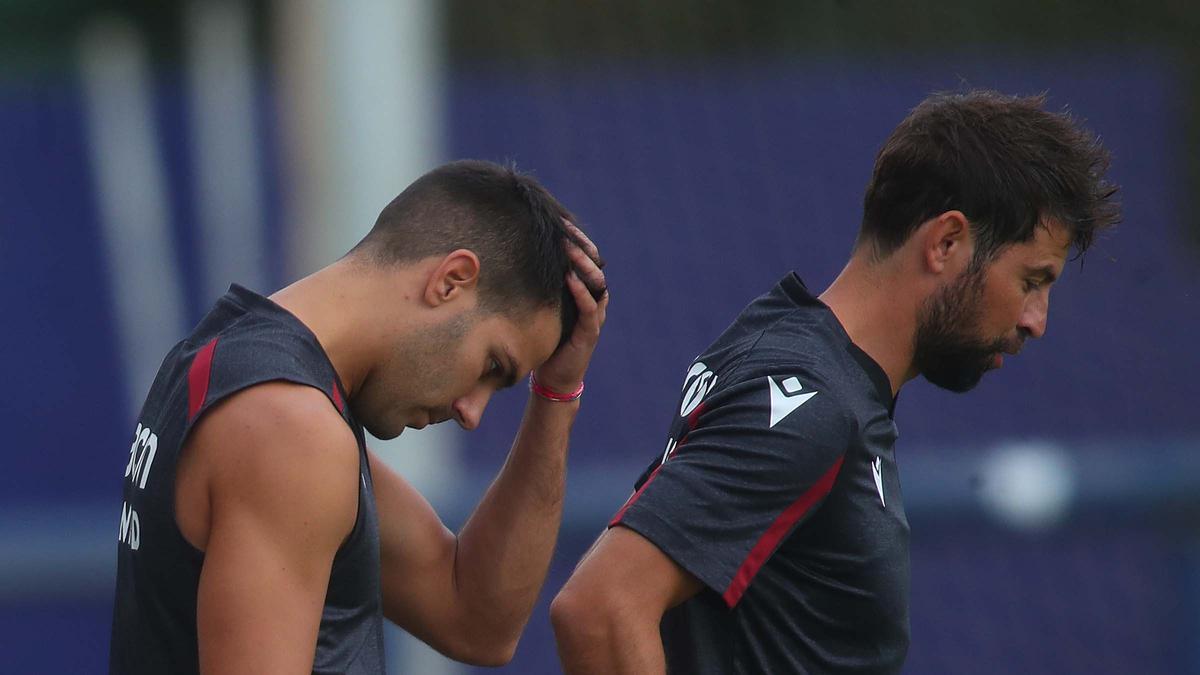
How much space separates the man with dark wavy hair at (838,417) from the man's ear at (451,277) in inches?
15.2

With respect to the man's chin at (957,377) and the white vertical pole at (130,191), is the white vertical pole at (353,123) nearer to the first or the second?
the white vertical pole at (130,191)

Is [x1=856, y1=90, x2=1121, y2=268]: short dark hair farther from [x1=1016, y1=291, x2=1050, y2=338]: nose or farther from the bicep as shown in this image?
the bicep

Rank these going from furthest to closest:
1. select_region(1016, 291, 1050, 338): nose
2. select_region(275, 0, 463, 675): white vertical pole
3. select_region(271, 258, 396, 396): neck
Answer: select_region(275, 0, 463, 675): white vertical pole
select_region(1016, 291, 1050, 338): nose
select_region(271, 258, 396, 396): neck

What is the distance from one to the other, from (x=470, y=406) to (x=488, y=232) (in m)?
0.26

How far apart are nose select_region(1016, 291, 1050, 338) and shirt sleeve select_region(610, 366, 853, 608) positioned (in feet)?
1.47

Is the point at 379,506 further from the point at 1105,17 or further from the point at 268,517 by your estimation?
the point at 1105,17

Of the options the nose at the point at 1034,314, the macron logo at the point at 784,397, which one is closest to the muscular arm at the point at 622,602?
the macron logo at the point at 784,397

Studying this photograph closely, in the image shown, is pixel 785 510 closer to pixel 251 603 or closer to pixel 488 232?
pixel 488 232

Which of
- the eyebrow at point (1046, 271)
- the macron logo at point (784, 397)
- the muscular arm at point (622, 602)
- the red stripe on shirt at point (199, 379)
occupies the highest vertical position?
the eyebrow at point (1046, 271)

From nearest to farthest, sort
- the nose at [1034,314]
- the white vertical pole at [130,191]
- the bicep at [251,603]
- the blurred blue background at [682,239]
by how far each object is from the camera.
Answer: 1. the bicep at [251,603]
2. the nose at [1034,314]
3. the blurred blue background at [682,239]
4. the white vertical pole at [130,191]

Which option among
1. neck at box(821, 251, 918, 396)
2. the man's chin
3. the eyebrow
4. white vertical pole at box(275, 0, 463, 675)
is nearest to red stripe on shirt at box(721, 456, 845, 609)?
neck at box(821, 251, 918, 396)

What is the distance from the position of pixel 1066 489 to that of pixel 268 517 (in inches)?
153

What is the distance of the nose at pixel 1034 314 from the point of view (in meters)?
2.22

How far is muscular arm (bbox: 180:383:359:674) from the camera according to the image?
5.24 feet
